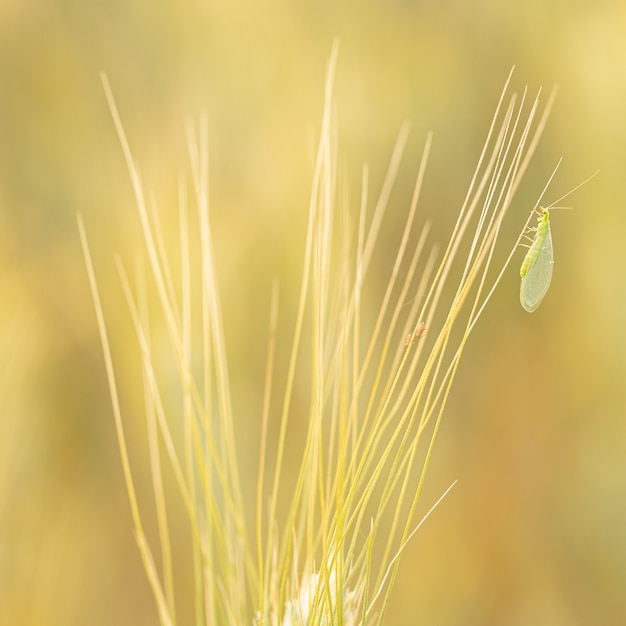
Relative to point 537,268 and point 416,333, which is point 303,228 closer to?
point 537,268

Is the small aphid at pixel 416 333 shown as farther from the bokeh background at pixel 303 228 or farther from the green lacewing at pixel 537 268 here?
the bokeh background at pixel 303 228

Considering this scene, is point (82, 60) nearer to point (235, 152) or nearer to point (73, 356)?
point (235, 152)

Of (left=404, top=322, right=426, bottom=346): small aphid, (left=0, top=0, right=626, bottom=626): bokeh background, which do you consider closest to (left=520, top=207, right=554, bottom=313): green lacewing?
(left=404, top=322, right=426, bottom=346): small aphid

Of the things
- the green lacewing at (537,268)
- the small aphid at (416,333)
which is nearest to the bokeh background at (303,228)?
the green lacewing at (537,268)

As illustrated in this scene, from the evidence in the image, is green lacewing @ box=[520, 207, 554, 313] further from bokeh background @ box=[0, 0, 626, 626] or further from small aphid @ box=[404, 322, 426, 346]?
bokeh background @ box=[0, 0, 626, 626]

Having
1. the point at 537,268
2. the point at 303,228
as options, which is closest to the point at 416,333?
the point at 537,268

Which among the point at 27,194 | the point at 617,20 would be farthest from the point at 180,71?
the point at 617,20
